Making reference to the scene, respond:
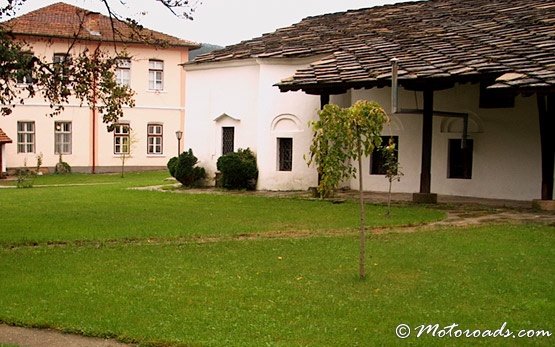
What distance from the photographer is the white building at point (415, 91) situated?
705 inches

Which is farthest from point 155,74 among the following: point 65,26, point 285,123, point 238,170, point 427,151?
point 427,151

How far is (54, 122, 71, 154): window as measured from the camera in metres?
36.9

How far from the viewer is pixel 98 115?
37750mm

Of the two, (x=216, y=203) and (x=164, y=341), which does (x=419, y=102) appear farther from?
(x=164, y=341)

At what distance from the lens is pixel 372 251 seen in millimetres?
11555

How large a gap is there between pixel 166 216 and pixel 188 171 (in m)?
9.20

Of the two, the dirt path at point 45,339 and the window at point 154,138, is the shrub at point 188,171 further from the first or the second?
the dirt path at point 45,339

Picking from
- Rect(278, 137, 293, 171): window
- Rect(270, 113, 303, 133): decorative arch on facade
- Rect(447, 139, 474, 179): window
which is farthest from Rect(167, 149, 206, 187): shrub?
Rect(447, 139, 474, 179): window

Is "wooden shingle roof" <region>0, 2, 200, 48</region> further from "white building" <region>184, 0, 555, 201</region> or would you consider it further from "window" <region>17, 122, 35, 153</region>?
"white building" <region>184, 0, 555, 201</region>

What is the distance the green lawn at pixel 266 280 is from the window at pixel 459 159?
607cm

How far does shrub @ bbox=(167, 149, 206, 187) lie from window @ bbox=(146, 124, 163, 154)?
43.0ft

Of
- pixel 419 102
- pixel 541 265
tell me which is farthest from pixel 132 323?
pixel 419 102

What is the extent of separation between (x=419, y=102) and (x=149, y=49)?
20.3 meters

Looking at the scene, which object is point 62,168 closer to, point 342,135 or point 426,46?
point 426,46
